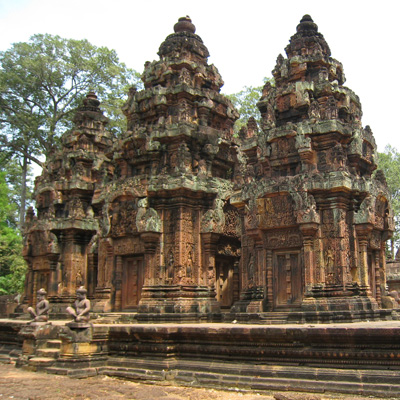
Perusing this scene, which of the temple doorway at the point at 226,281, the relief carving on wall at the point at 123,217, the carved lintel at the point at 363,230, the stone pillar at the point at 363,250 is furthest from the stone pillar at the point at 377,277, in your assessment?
the relief carving on wall at the point at 123,217

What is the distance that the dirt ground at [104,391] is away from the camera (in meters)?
7.42

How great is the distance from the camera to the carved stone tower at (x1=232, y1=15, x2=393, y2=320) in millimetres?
10362

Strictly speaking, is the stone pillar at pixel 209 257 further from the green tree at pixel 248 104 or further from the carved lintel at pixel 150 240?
the green tree at pixel 248 104

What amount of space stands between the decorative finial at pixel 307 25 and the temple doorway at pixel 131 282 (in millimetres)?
7267

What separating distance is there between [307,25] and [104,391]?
31.2ft

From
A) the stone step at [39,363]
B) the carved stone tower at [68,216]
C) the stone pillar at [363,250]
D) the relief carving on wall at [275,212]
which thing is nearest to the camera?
the stone step at [39,363]

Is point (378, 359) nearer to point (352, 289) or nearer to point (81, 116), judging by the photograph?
point (352, 289)

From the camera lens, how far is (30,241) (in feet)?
59.9

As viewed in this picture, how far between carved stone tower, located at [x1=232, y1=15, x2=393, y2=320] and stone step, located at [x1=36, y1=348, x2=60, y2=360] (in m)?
3.87

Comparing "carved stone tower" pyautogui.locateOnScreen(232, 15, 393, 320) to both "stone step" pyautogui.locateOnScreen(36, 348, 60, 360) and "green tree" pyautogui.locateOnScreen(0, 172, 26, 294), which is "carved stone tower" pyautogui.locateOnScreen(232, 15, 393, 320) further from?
"green tree" pyautogui.locateOnScreen(0, 172, 26, 294)

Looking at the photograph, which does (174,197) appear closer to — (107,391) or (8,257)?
(107,391)

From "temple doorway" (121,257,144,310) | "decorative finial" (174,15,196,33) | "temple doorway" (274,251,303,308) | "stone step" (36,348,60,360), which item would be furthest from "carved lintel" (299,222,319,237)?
"decorative finial" (174,15,196,33)

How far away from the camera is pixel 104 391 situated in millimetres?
8055

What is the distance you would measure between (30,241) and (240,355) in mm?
12008
